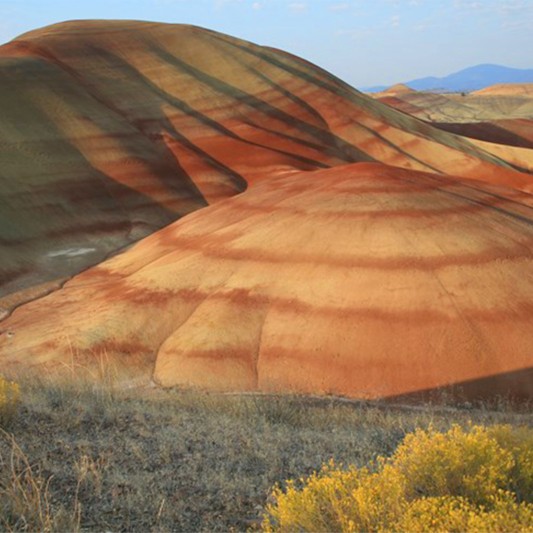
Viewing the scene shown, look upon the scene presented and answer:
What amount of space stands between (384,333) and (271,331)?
361 centimetres

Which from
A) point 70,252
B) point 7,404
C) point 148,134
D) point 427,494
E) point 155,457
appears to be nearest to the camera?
point 427,494

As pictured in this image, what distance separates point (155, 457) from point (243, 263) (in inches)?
614

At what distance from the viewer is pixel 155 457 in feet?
28.7

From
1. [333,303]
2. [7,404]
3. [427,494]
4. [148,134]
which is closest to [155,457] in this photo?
[7,404]

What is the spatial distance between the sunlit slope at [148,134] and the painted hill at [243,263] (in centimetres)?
18

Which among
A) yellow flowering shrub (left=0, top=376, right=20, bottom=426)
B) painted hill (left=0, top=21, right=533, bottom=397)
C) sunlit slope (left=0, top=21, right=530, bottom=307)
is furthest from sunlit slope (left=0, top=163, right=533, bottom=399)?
yellow flowering shrub (left=0, top=376, right=20, bottom=426)

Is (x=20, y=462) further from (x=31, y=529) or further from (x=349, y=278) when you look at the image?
(x=349, y=278)

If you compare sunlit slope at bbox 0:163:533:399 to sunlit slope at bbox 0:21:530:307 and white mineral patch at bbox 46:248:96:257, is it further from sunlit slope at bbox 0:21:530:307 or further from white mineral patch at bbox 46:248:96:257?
sunlit slope at bbox 0:21:530:307

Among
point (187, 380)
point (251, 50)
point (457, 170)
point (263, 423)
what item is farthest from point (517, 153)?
point (263, 423)

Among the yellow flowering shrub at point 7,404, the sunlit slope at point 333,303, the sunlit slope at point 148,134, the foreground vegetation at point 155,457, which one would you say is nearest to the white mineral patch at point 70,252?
the sunlit slope at point 148,134

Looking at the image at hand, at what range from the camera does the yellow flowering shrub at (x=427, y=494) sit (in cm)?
578

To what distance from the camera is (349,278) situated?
2177cm

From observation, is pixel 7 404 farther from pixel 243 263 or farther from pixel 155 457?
pixel 243 263

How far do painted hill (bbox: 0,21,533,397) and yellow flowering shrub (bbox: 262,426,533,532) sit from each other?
11.9 metres
